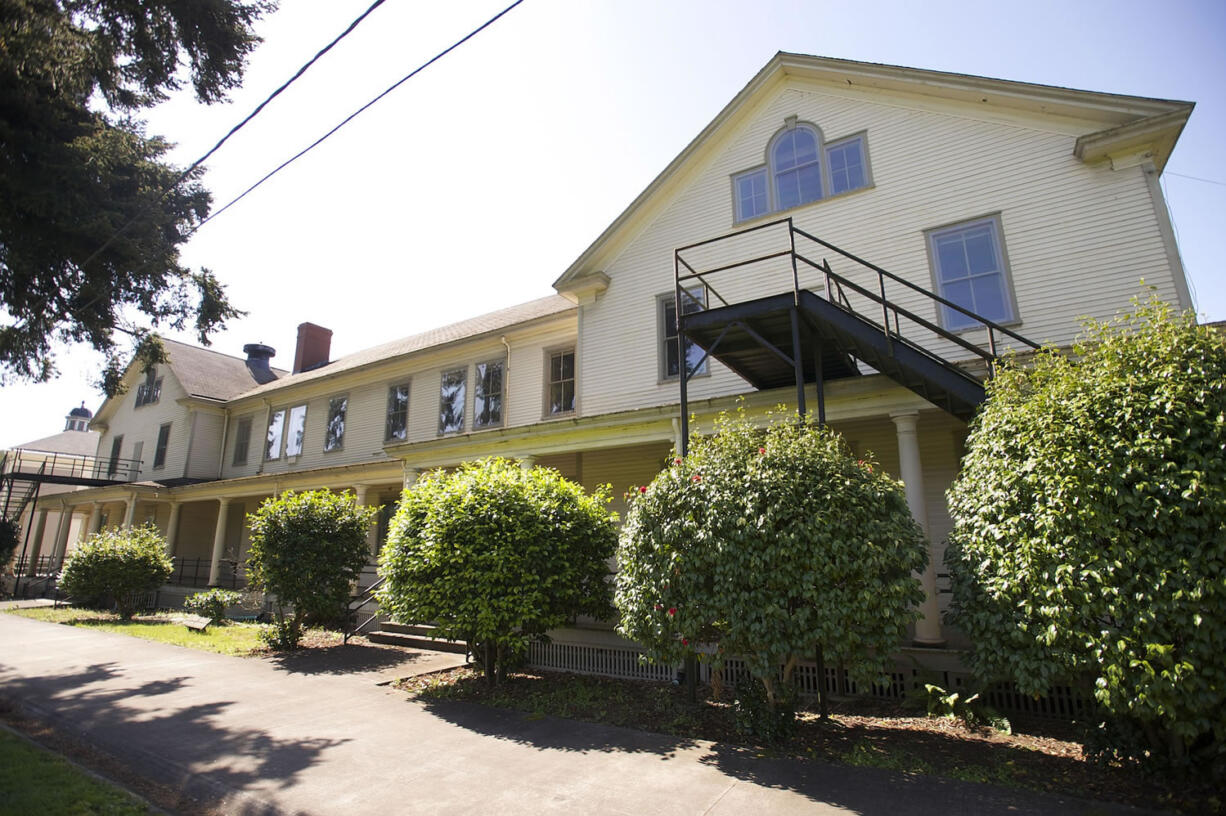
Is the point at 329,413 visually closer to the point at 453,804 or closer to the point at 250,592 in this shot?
the point at 250,592

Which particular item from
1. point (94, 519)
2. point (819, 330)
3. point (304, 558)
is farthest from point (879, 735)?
point (94, 519)

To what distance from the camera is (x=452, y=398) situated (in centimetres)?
1770

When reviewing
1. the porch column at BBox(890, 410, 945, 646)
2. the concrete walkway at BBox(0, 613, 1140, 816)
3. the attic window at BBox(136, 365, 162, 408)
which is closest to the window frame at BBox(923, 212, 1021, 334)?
the porch column at BBox(890, 410, 945, 646)

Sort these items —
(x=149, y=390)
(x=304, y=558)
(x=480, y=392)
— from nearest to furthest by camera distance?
(x=304, y=558)
(x=480, y=392)
(x=149, y=390)

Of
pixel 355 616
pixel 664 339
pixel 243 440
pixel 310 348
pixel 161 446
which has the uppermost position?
pixel 310 348

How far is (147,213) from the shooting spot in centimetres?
1185

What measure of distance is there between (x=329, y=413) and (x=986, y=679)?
66.8ft

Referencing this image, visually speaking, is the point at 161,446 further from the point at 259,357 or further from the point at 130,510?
the point at 259,357

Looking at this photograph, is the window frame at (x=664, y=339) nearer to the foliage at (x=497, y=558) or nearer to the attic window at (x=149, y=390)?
the foliage at (x=497, y=558)

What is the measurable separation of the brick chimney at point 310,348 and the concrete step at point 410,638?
1633 cm

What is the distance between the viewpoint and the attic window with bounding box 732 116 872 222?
39.3 feet

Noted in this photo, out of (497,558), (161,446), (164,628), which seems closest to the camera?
(497,558)

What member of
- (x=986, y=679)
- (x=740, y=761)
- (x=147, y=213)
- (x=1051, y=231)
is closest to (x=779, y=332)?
(x=1051, y=231)

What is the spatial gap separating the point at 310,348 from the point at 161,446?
7.40 m
